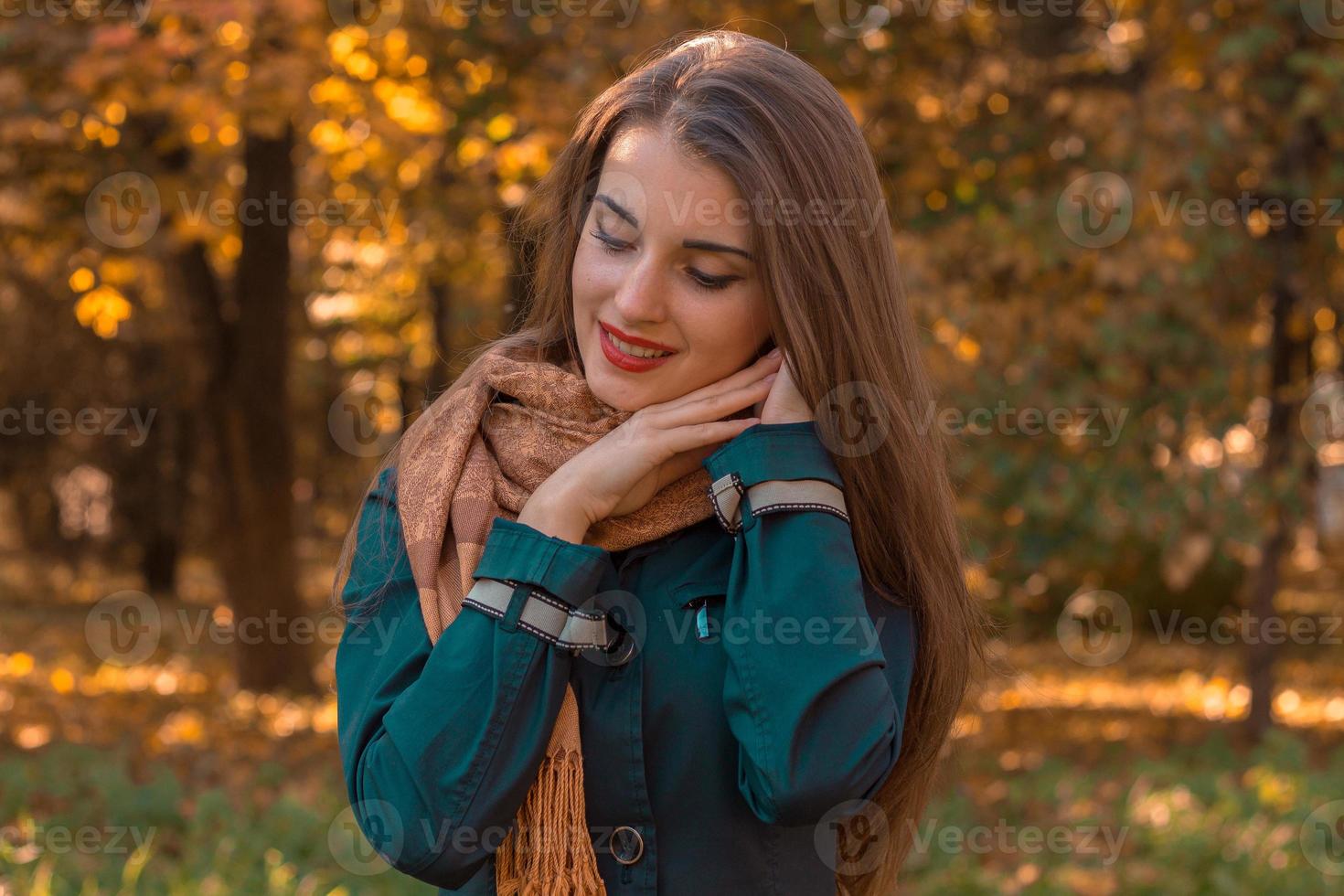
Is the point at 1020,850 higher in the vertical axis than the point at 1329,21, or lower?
lower

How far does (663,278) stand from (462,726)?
2.11 ft

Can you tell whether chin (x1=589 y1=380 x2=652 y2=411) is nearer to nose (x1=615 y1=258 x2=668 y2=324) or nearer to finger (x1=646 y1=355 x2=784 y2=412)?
finger (x1=646 y1=355 x2=784 y2=412)

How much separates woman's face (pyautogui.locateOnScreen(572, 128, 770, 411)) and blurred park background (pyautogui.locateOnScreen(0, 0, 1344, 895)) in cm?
306

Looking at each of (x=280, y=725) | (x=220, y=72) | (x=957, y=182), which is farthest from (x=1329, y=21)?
(x=280, y=725)

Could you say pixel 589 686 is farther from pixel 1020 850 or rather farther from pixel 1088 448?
pixel 1088 448

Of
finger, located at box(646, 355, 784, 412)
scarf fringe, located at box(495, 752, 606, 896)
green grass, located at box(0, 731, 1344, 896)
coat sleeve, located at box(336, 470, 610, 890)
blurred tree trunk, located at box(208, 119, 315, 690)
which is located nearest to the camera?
coat sleeve, located at box(336, 470, 610, 890)

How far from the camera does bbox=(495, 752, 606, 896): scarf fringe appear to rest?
178 cm

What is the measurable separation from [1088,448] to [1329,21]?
226 centimetres

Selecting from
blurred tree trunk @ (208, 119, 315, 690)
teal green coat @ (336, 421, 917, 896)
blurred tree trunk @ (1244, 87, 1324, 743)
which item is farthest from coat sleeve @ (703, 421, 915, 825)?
blurred tree trunk @ (208, 119, 315, 690)

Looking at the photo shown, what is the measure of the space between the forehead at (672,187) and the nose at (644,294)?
8 centimetres

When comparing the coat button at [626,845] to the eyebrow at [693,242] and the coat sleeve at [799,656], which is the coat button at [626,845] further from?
the eyebrow at [693,242]

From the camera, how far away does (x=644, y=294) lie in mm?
1800

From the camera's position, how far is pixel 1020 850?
5.30 metres

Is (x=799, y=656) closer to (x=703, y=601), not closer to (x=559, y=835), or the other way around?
(x=703, y=601)
